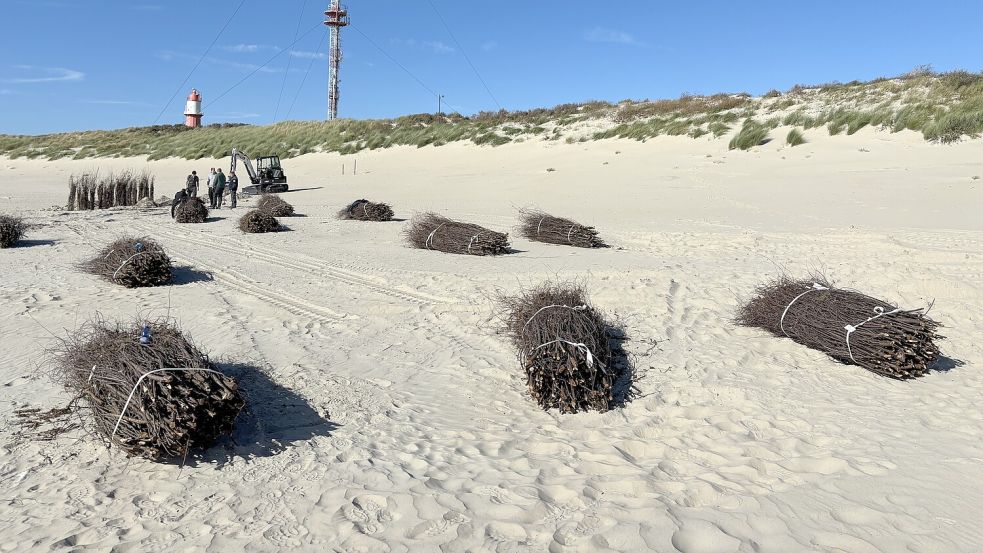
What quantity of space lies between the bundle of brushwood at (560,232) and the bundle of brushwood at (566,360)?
622 centimetres

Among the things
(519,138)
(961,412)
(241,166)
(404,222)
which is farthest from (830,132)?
(241,166)

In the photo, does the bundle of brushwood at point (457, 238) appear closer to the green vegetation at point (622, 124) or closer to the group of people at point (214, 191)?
the group of people at point (214, 191)

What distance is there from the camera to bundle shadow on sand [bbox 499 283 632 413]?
209 inches

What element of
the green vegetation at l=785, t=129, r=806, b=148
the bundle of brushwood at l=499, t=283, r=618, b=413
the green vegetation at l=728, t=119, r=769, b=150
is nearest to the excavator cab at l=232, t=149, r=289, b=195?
the green vegetation at l=728, t=119, r=769, b=150

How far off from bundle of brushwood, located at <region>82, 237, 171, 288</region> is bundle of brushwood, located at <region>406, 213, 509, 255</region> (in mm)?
4254

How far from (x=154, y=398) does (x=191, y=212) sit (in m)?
12.6

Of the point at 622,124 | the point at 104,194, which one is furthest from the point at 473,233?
the point at 622,124

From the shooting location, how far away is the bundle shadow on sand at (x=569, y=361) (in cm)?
531

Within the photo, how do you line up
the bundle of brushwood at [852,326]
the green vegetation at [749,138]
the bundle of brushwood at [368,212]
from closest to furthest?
the bundle of brushwood at [852,326], the bundle of brushwood at [368,212], the green vegetation at [749,138]

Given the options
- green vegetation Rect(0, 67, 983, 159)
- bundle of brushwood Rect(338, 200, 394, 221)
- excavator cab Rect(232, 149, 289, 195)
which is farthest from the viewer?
excavator cab Rect(232, 149, 289, 195)

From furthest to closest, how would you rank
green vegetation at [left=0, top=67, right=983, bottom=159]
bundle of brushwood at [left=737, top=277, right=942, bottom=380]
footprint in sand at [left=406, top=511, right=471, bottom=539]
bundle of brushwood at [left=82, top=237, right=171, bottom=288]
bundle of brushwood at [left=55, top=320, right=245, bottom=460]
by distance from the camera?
green vegetation at [left=0, top=67, right=983, bottom=159]
bundle of brushwood at [left=82, top=237, right=171, bottom=288]
bundle of brushwood at [left=737, top=277, right=942, bottom=380]
bundle of brushwood at [left=55, top=320, right=245, bottom=460]
footprint in sand at [left=406, top=511, right=471, bottom=539]

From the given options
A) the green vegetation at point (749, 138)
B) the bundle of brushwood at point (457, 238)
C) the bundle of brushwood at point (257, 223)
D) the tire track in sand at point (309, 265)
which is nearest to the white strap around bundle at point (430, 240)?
the bundle of brushwood at point (457, 238)

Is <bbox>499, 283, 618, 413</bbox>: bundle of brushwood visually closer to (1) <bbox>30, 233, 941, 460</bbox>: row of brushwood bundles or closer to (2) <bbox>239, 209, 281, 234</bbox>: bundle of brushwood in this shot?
(1) <bbox>30, 233, 941, 460</bbox>: row of brushwood bundles

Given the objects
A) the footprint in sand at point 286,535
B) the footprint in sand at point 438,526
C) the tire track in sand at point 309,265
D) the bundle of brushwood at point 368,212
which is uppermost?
the bundle of brushwood at point 368,212
